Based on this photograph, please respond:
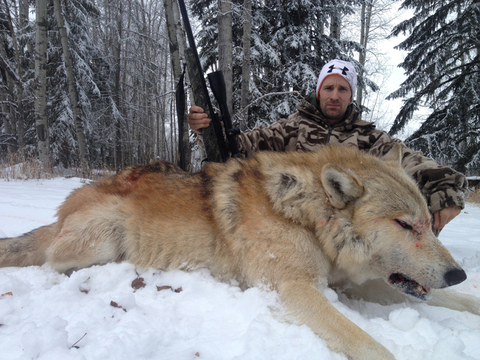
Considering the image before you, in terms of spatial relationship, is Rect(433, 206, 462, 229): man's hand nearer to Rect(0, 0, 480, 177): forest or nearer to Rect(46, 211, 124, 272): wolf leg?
Rect(46, 211, 124, 272): wolf leg

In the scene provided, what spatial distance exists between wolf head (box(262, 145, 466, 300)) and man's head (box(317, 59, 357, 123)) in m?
2.04

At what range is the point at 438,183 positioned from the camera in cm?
291

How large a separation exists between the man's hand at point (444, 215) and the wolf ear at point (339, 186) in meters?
1.40

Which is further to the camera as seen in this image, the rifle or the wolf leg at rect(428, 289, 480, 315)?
the rifle

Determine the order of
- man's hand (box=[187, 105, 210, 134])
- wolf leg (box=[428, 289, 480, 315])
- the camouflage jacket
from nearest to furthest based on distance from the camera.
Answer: wolf leg (box=[428, 289, 480, 315]) → the camouflage jacket → man's hand (box=[187, 105, 210, 134])

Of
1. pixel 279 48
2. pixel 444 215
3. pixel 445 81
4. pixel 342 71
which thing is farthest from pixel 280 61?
pixel 444 215

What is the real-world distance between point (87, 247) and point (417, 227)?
2.88 meters

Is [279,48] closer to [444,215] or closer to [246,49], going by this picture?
[246,49]

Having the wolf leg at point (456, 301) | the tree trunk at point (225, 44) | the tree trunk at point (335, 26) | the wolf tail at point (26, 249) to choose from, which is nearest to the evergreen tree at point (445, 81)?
the tree trunk at point (335, 26)

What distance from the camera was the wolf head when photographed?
1.97 m

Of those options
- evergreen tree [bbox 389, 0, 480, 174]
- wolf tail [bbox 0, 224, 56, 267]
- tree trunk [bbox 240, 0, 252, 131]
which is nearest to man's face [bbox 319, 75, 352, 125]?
wolf tail [bbox 0, 224, 56, 267]

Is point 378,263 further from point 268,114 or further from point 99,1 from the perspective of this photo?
point 99,1

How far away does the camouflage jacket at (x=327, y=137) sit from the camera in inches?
127

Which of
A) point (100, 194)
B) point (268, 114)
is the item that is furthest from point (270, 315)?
point (268, 114)
